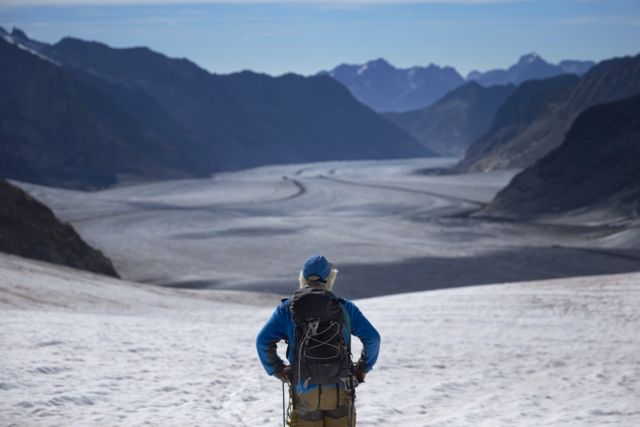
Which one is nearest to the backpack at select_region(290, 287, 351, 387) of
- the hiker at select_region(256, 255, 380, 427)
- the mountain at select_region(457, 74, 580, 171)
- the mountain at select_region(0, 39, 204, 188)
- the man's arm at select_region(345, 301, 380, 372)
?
the hiker at select_region(256, 255, 380, 427)

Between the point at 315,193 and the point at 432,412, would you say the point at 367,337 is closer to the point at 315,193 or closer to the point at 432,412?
the point at 432,412

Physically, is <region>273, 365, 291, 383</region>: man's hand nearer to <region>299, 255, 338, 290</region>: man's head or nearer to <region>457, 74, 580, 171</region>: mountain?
<region>299, 255, 338, 290</region>: man's head

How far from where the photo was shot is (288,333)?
18.1 feet

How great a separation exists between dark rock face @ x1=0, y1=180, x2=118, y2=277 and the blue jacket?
26.4 meters

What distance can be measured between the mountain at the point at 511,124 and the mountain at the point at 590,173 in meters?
→ 41.8

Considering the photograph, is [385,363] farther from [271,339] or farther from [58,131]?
[58,131]

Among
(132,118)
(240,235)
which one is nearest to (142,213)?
(240,235)

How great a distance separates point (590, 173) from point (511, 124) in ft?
294

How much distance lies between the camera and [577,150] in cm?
7406

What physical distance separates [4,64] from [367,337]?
5523 inches

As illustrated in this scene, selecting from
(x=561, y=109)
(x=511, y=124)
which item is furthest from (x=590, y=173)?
(x=511, y=124)

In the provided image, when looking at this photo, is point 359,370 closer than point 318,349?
No

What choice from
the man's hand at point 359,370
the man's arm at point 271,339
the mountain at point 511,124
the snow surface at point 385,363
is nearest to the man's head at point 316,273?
the man's arm at point 271,339

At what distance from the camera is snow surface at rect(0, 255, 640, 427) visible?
8578mm
